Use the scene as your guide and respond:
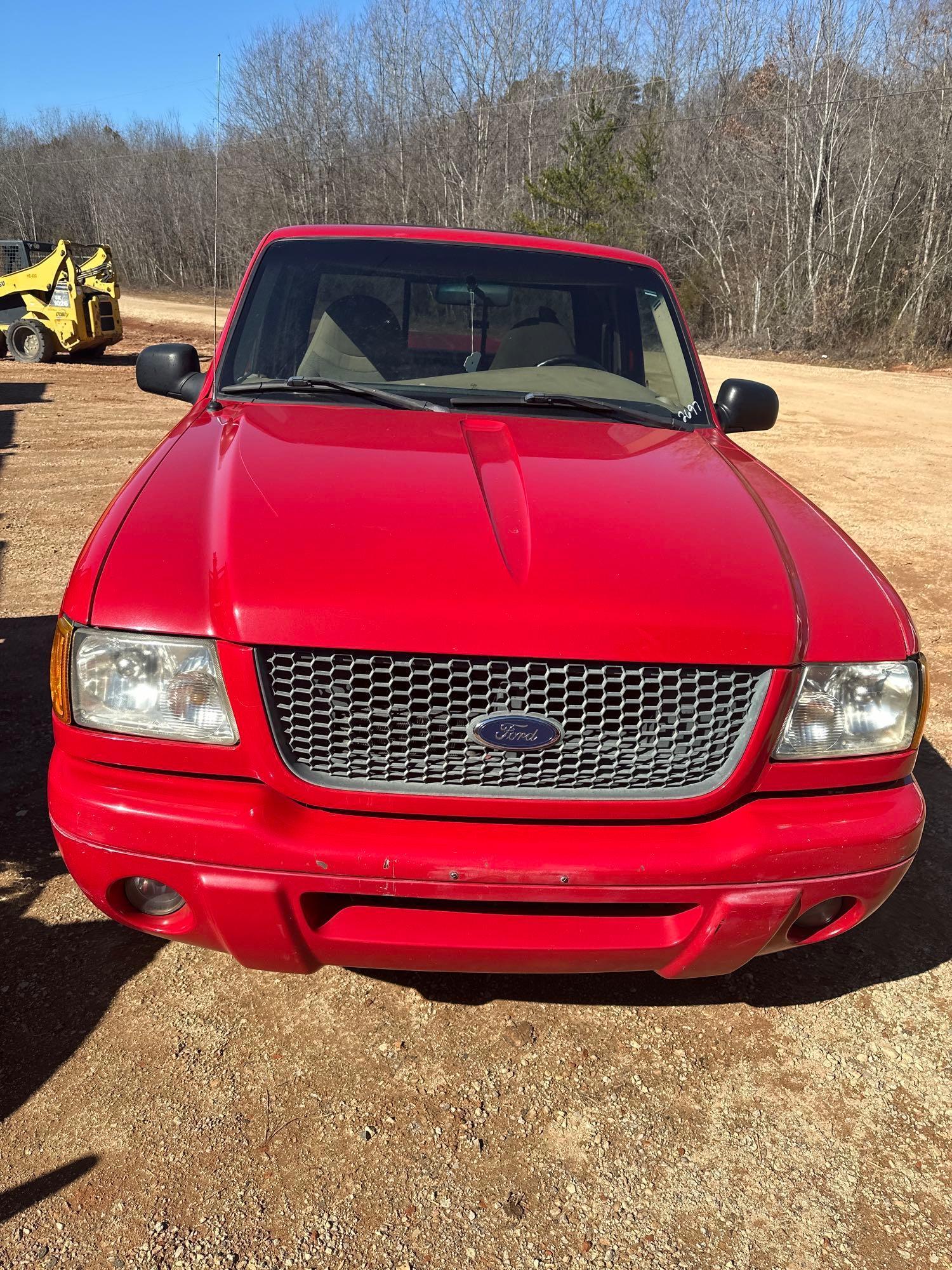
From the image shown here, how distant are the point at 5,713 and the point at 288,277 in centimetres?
213

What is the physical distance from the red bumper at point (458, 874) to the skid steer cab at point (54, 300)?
58.1 ft

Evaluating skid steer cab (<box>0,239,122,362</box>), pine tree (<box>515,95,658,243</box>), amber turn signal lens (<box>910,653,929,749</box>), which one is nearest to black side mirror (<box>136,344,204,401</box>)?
amber turn signal lens (<box>910,653,929,749</box>)

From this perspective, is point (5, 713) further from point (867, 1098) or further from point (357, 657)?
point (867, 1098)

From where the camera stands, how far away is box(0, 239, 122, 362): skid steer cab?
17.2 metres

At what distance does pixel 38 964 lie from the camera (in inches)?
99.7

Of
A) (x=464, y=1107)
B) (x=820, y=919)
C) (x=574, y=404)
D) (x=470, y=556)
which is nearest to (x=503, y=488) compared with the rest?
(x=470, y=556)

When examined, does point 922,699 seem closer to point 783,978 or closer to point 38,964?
point 783,978

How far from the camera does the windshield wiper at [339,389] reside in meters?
2.91

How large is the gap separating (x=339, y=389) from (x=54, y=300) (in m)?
17.2

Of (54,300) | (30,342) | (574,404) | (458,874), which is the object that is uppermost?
(574,404)

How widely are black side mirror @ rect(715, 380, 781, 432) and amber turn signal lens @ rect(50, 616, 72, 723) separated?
238 cm

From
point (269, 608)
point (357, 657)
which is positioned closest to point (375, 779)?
point (357, 657)

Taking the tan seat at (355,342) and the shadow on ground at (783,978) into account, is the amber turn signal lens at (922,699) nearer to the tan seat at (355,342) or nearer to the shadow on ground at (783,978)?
the shadow on ground at (783,978)

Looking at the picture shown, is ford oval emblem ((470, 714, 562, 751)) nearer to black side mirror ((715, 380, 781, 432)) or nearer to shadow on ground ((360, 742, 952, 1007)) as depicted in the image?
shadow on ground ((360, 742, 952, 1007))
